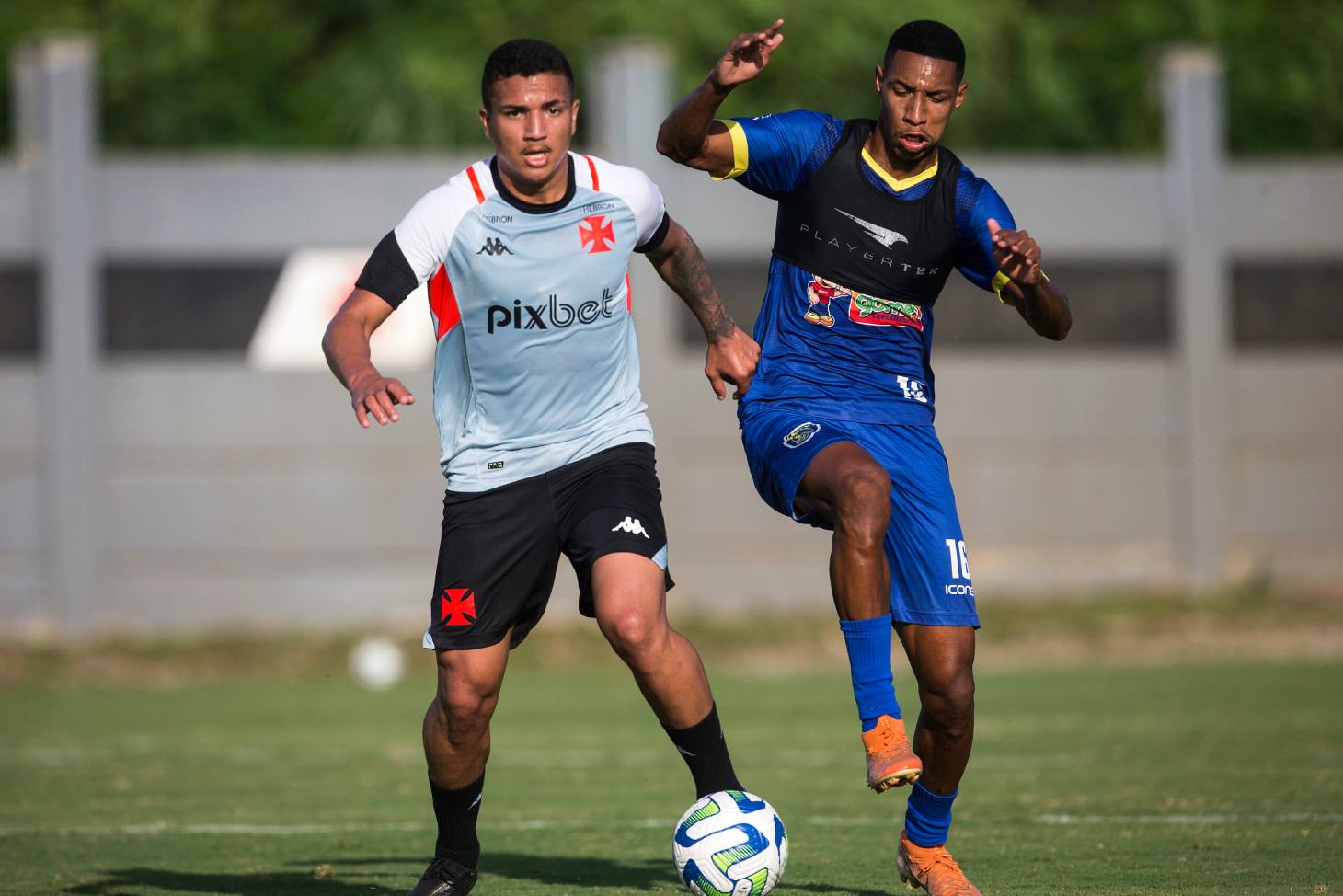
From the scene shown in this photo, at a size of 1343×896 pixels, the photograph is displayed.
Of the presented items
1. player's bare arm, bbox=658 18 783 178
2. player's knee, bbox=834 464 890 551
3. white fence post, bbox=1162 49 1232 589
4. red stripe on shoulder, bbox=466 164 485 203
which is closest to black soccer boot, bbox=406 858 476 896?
player's knee, bbox=834 464 890 551

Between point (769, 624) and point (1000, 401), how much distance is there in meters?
3.35

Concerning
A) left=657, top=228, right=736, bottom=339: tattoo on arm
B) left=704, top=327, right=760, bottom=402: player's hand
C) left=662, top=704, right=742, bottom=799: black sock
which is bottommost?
left=662, top=704, right=742, bottom=799: black sock

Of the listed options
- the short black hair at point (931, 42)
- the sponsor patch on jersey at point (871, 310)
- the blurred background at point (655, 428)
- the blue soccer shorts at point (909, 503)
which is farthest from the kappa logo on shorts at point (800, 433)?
the blurred background at point (655, 428)

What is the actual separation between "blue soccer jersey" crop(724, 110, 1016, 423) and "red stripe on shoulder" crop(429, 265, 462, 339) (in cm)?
108

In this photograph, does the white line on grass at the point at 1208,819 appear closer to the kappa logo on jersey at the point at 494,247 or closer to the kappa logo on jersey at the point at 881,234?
the kappa logo on jersey at the point at 881,234

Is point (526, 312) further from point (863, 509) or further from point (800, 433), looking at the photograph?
point (863, 509)

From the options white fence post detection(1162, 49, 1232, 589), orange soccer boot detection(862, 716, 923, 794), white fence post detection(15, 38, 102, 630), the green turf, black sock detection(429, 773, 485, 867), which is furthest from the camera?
white fence post detection(1162, 49, 1232, 589)

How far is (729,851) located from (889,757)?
0.63 m

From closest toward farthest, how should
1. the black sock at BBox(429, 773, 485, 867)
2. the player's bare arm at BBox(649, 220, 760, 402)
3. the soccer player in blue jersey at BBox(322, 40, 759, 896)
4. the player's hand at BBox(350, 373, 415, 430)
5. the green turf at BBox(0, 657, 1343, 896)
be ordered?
the player's hand at BBox(350, 373, 415, 430) → the soccer player in blue jersey at BBox(322, 40, 759, 896) → the black sock at BBox(429, 773, 485, 867) → the player's bare arm at BBox(649, 220, 760, 402) → the green turf at BBox(0, 657, 1343, 896)

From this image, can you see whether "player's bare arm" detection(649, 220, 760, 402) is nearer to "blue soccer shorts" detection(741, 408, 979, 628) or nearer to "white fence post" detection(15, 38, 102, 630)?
"blue soccer shorts" detection(741, 408, 979, 628)

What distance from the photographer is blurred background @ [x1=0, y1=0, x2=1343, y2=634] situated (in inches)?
700

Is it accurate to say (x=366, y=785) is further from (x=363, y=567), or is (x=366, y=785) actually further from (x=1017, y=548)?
(x=1017, y=548)

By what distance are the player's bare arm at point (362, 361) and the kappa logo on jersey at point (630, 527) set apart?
2.66ft

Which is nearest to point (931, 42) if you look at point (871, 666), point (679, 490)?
point (871, 666)
